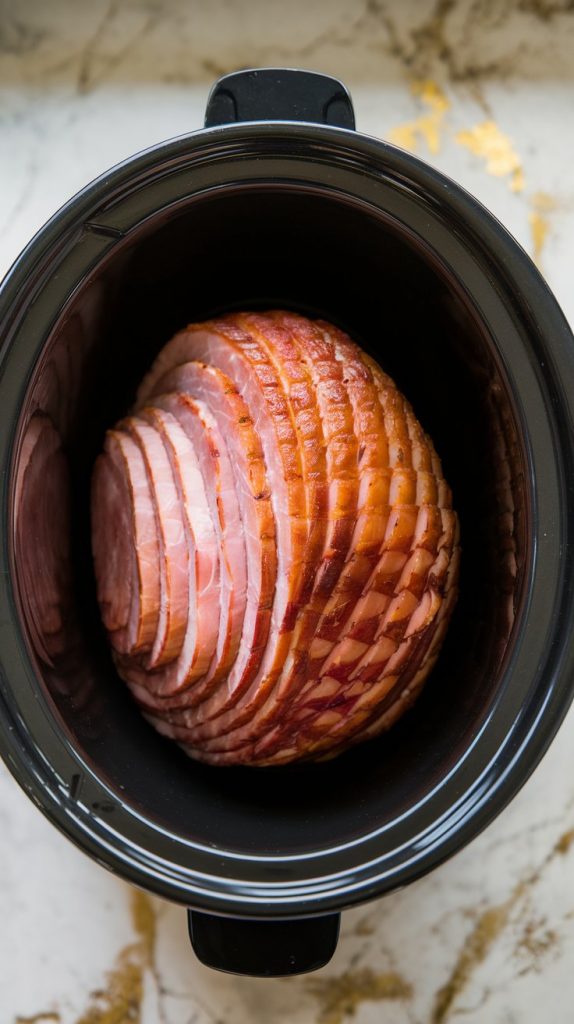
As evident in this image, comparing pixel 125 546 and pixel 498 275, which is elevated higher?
pixel 498 275

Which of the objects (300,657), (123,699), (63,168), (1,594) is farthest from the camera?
(63,168)

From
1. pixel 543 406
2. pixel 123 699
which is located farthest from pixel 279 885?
pixel 543 406

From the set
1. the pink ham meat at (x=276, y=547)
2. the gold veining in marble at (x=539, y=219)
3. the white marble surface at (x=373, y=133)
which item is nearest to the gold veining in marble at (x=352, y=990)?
the white marble surface at (x=373, y=133)

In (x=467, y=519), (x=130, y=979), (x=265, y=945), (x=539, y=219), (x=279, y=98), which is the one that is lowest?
(x=130, y=979)

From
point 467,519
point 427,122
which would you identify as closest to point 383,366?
point 467,519

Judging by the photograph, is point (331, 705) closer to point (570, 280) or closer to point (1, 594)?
point (1, 594)

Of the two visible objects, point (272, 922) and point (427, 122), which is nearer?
point (272, 922)

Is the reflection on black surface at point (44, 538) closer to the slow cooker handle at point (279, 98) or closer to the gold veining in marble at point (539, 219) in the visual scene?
the slow cooker handle at point (279, 98)

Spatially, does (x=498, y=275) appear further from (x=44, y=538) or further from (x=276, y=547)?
(x=44, y=538)

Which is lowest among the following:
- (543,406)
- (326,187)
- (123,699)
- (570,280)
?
(123,699)
